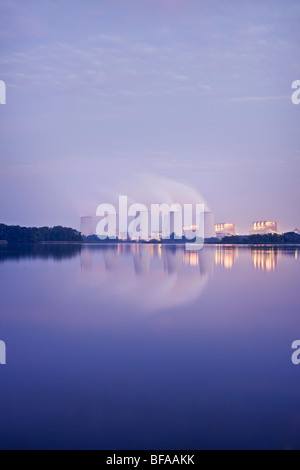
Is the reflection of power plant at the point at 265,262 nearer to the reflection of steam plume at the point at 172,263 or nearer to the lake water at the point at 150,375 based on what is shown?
the reflection of steam plume at the point at 172,263

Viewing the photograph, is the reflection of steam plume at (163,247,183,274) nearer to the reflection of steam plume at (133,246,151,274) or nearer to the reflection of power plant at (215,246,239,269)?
the reflection of steam plume at (133,246,151,274)

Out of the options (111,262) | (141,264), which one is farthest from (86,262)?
(141,264)

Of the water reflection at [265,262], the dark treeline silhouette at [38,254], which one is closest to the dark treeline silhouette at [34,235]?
the dark treeline silhouette at [38,254]

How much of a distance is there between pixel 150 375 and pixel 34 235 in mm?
127850

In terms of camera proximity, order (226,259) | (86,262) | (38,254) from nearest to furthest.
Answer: (86,262)
(226,259)
(38,254)

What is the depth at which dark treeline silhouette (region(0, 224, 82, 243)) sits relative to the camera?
4724 inches

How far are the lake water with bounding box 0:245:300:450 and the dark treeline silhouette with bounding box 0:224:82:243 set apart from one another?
115200 mm

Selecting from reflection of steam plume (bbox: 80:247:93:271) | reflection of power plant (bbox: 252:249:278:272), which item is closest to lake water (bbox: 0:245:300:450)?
reflection of steam plume (bbox: 80:247:93:271)

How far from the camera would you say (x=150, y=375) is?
570 centimetres

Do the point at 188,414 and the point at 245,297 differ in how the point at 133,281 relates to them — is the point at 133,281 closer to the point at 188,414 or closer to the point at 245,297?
the point at 245,297

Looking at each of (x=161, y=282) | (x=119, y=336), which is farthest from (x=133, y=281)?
(x=119, y=336)

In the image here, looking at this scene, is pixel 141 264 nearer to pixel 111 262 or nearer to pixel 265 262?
pixel 111 262

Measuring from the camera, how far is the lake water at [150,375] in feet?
13.2
